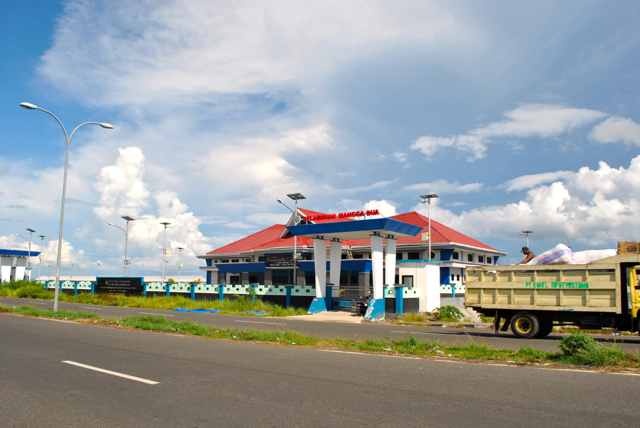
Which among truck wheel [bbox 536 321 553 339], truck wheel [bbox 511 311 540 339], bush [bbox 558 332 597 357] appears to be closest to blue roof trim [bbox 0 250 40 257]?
truck wheel [bbox 511 311 540 339]

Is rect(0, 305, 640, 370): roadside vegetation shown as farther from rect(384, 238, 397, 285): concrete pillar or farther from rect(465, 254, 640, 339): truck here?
rect(384, 238, 397, 285): concrete pillar

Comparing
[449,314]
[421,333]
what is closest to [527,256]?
[421,333]

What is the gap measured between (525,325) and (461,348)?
5678 mm

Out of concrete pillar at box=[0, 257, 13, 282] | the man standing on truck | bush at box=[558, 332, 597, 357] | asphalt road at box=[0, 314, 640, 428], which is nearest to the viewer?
asphalt road at box=[0, 314, 640, 428]

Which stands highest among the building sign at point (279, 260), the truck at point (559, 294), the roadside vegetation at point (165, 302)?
the building sign at point (279, 260)

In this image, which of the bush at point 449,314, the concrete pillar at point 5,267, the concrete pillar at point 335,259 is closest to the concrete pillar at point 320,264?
the concrete pillar at point 335,259

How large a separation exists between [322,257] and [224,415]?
25065 millimetres

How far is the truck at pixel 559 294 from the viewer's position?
43.6 ft

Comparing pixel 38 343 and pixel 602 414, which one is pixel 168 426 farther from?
pixel 38 343

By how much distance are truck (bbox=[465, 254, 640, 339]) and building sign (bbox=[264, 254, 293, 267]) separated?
1262 inches

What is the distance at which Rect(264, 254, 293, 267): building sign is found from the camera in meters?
47.3

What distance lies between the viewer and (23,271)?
76.2 m

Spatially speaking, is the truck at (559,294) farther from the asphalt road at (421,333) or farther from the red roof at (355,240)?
the red roof at (355,240)

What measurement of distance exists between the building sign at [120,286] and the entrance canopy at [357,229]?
831 inches
